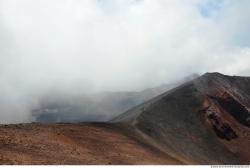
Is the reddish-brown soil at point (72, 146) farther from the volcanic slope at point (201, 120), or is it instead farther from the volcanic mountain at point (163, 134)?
the volcanic slope at point (201, 120)

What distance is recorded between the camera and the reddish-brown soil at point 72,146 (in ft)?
108

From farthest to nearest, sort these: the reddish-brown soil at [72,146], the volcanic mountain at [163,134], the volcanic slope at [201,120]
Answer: the volcanic slope at [201,120]
the volcanic mountain at [163,134]
the reddish-brown soil at [72,146]

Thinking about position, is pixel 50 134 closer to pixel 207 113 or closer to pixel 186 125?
pixel 186 125

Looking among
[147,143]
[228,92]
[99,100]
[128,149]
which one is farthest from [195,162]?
[99,100]

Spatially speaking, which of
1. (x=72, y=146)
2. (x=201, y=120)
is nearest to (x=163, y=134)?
(x=201, y=120)

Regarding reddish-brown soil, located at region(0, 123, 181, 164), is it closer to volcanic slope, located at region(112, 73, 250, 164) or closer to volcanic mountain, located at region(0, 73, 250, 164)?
volcanic mountain, located at region(0, 73, 250, 164)

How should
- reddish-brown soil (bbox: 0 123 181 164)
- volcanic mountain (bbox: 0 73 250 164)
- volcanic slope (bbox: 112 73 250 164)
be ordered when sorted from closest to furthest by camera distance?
reddish-brown soil (bbox: 0 123 181 164) < volcanic mountain (bbox: 0 73 250 164) < volcanic slope (bbox: 112 73 250 164)

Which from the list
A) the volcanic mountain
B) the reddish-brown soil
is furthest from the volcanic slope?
the reddish-brown soil

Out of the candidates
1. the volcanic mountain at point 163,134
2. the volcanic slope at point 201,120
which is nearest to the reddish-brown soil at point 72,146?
the volcanic mountain at point 163,134

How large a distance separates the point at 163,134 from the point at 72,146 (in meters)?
28.1

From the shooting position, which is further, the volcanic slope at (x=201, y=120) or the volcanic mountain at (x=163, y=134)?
the volcanic slope at (x=201, y=120)

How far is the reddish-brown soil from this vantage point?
32912 millimetres

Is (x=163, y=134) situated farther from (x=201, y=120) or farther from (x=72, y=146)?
(x=72, y=146)

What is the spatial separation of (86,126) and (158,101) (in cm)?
2897
